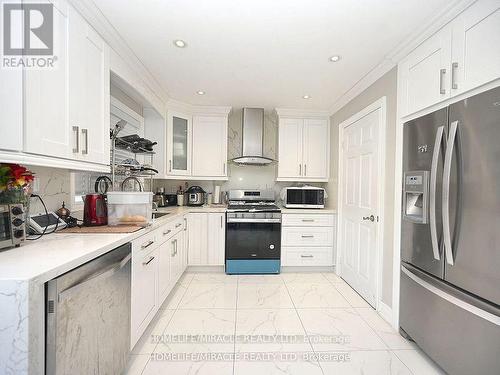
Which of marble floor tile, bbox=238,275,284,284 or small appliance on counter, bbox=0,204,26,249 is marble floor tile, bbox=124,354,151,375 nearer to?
small appliance on counter, bbox=0,204,26,249

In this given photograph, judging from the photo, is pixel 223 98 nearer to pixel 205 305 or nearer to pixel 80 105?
pixel 80 105

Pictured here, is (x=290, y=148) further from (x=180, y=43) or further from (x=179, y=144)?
(x=180, y=43)

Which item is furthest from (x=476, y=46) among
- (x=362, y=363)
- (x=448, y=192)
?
(x=362, y=363)

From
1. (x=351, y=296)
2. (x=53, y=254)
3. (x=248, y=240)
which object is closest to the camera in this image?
(x=53, y=254)

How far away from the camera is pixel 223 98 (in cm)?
300

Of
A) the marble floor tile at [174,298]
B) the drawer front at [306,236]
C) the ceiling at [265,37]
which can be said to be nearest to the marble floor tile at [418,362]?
the drawer front at [306,236]

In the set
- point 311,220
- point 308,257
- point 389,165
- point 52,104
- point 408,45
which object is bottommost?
point 308,257

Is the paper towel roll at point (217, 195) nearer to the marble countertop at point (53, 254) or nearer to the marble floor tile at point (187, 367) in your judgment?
the marble countertop at point (53, 254)

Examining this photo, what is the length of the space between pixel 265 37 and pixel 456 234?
1.85 m

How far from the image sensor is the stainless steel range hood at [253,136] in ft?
10.9

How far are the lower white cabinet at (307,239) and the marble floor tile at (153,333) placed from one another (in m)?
1.62

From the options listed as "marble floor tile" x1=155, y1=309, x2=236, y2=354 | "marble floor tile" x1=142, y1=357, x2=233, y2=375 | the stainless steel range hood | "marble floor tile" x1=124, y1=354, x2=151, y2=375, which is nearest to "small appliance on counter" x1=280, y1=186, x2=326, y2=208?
the stainless steel range hood

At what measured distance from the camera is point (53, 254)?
1009 mm

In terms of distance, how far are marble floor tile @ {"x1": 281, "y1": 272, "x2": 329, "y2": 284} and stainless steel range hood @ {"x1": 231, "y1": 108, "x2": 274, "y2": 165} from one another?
1646 millimetres
